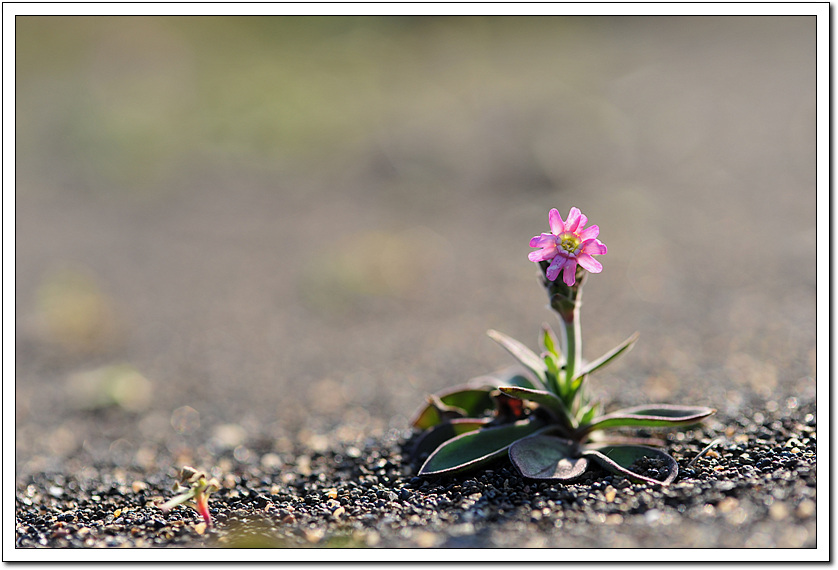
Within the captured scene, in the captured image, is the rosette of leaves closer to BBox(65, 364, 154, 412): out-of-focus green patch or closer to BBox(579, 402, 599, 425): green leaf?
BBox(579, 402, 599, 425): green leaf

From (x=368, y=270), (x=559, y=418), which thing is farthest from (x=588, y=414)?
(x=368, y=270)

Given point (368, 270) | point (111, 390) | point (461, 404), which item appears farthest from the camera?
point (368, 270)

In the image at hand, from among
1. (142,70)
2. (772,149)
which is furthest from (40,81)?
(772,149)

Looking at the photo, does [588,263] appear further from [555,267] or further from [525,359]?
[525,359]

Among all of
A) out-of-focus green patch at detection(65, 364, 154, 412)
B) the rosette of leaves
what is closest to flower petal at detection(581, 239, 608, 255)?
the rosette of leaves

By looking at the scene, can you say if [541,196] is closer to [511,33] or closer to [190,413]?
[190,413]

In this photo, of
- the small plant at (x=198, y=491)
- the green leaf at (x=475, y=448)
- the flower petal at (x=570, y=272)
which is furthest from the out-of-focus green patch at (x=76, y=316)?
the flower petal at (x=570, y=272)
